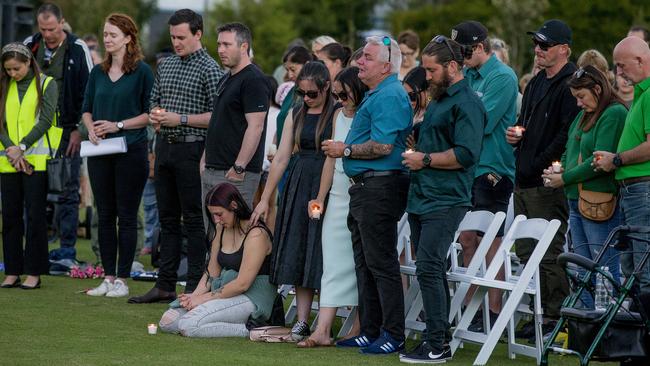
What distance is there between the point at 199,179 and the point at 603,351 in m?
4.70

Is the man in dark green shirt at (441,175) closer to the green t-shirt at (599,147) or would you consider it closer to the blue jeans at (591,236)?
the green t-shirt at (599,147)

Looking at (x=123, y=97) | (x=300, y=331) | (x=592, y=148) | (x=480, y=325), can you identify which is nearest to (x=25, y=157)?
(x=123, y=97)

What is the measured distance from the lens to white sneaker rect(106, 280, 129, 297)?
10859 mm

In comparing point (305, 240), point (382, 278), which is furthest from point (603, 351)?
point (305, 240)

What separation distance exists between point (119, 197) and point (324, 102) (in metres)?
2.74

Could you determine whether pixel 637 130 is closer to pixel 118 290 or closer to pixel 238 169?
pixel 238 169

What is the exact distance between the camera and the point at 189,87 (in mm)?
10289

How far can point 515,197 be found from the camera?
951 cm

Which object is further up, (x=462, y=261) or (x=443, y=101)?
(x=443, y=101)

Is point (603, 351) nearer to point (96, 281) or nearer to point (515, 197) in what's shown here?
point (515, 197)

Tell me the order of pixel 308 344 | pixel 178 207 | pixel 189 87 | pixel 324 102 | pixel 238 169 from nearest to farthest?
pixel 308 344
pixel 324 102
pixel 238 169
pixel 189 87
pixel 178 207

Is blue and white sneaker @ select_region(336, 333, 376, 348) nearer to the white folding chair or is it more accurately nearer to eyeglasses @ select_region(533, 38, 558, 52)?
the white folding chair

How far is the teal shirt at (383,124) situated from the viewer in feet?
27.0

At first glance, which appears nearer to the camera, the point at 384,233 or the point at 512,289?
the point at 512,289
